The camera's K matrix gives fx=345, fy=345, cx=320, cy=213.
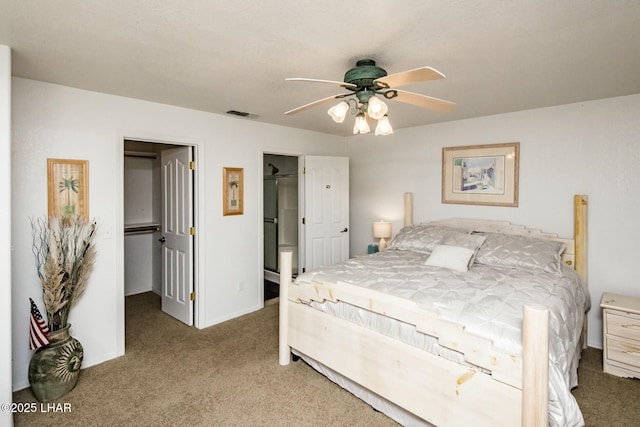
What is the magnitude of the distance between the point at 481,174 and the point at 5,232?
4096mm

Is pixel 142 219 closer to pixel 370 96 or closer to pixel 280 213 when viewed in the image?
pixel 280 213

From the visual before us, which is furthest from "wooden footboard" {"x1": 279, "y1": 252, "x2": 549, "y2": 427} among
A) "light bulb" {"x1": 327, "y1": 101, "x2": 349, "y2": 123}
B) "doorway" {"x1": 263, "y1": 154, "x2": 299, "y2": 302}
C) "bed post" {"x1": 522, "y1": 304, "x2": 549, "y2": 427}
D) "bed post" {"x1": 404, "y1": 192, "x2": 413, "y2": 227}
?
"doorway" {"x1": 263, "y1": 154, "x2": 299, "y2": 302}

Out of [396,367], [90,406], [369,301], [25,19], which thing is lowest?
[90,406]

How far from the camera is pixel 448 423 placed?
1.85 metres

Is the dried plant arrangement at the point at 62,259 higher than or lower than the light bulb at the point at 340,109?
lower

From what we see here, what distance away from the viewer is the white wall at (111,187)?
2559 mm

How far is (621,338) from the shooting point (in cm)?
266

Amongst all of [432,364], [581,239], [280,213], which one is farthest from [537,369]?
[280,213]

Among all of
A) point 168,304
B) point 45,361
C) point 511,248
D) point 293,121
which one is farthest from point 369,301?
point 168,304

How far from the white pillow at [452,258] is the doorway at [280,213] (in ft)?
8.63

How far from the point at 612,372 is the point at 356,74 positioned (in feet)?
9.94

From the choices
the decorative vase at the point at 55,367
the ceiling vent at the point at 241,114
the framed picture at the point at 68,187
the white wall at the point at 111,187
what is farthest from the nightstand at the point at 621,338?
the framed picture at the point at 68,187

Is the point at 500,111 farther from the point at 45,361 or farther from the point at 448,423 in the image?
the point at 45,361

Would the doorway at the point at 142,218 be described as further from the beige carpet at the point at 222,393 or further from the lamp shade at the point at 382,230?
the lamp shade at the point at 382,230
